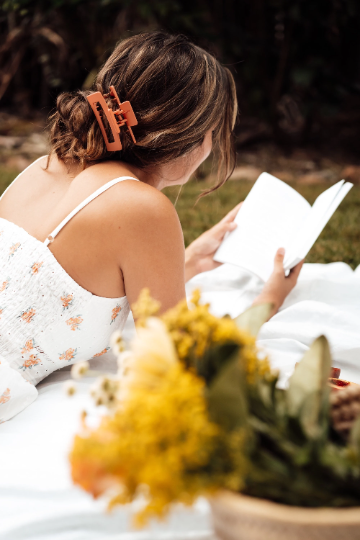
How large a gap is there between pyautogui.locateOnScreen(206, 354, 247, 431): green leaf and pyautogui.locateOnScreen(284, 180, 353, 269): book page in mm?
1115

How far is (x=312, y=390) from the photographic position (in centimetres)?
62

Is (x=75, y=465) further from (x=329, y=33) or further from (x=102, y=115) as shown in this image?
(x=329, y=33)

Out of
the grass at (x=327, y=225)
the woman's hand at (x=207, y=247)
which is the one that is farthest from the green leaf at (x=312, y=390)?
the grass at (x=327, y=225)

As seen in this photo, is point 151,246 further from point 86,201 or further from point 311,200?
point 311,200

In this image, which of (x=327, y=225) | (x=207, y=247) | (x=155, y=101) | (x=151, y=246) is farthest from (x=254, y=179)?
(x=151, y=246)

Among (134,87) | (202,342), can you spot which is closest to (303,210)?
(134,87)

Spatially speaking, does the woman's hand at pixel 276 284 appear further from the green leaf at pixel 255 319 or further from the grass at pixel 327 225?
the green leaf at pixel 255 319

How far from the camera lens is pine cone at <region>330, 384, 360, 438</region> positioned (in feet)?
2.14

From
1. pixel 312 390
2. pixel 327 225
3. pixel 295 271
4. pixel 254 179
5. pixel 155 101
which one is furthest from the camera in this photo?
pixel 254 179

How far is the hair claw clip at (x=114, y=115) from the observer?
1.24 meters

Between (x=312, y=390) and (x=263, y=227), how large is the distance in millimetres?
1275

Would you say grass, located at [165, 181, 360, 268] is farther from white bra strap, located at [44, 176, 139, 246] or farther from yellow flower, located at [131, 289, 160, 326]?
yellow flower, located at [131, 289, 160, 326]

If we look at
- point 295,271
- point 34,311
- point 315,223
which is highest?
point 34,311

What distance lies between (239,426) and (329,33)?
6463 mm
